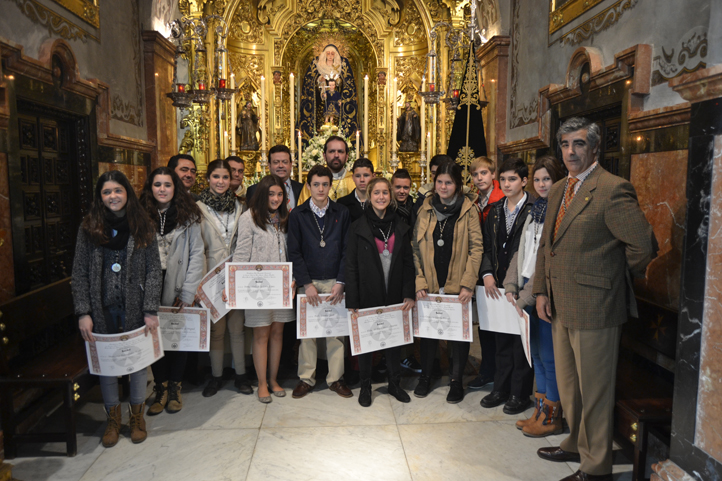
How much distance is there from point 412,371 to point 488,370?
0.65 m

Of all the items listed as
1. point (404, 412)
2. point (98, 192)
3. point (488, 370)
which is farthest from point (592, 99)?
point (98, 192)

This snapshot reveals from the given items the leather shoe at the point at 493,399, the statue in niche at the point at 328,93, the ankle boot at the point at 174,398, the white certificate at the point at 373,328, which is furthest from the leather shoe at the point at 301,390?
the statue in niche at the point at 328,93

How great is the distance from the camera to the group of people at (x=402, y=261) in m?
2.39

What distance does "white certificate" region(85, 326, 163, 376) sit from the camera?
2.82m

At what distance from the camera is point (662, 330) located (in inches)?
117

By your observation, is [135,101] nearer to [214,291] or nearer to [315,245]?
[214,291]

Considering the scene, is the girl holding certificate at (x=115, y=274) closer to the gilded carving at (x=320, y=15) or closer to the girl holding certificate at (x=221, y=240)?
the girl holding certificate at (x=221, y=240)

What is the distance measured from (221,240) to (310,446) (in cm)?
155

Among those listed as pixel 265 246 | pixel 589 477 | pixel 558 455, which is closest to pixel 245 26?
pixel 265 246

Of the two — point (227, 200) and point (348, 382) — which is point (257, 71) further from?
point (348, 382)

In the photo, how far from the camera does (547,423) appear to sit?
3.05 m

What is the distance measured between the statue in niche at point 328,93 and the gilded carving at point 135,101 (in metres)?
3.29

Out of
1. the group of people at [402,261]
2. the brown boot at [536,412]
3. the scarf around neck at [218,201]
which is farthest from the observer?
the scarf around neck at [218,201]

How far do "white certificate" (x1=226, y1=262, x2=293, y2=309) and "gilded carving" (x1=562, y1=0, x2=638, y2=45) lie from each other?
121 inches
